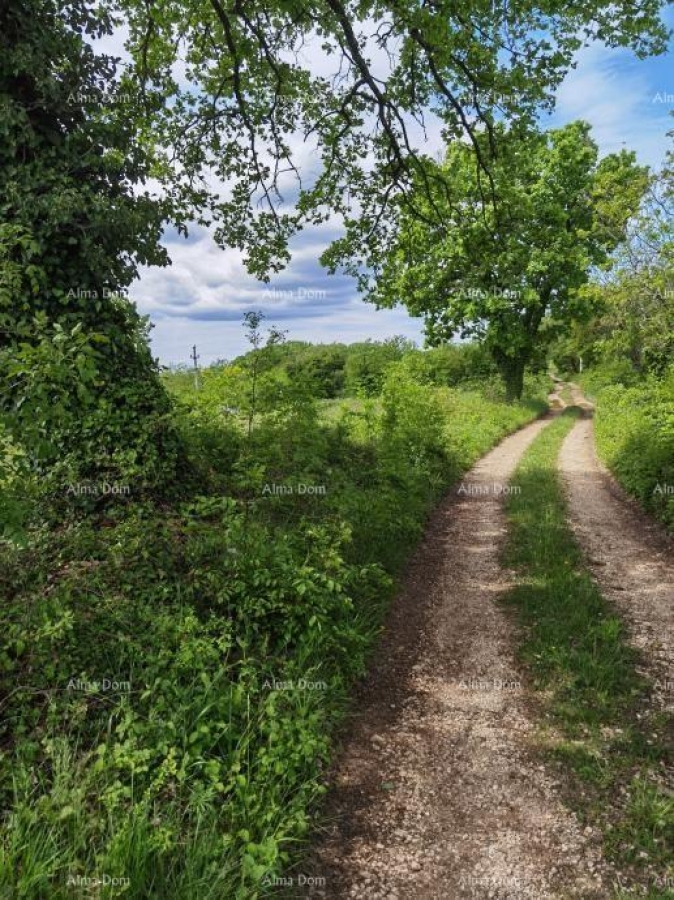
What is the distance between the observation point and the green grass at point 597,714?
3.43 metres

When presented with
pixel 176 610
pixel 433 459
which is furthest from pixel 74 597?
pixel 433 459

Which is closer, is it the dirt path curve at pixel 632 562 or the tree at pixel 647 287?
the dirt path curve at pixel 632 562

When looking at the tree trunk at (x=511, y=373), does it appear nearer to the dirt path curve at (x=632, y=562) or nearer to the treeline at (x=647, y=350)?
the treeline at (x=647, y=350)

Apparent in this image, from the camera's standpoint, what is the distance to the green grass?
11.2 feet

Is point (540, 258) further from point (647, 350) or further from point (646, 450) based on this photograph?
point (646, 450)

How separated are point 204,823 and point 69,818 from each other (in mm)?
787

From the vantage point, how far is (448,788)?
399cm

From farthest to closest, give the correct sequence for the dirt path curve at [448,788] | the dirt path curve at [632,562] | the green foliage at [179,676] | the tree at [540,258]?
1. the tree at [540,258]
2. the dirt path curve at [632,562]
3. the dirt path curve at [448,788]
4. the green foliage at [179,676]

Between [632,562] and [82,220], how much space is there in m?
9.59

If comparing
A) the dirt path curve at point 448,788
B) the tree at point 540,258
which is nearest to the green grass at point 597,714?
the dirt path curve at point 448,788

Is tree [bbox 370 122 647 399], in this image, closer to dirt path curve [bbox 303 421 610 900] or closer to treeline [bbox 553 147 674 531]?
treeline [bbox 553 147 674 531]

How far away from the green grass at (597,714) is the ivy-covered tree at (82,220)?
5.16 meters

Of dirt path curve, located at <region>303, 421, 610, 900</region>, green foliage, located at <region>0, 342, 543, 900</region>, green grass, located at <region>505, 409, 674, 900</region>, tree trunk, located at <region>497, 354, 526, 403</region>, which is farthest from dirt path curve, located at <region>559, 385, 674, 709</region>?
tree trunk, located at <region>497, 354, 526, 403</region>

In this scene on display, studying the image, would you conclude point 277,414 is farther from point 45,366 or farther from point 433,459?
point 433,459
